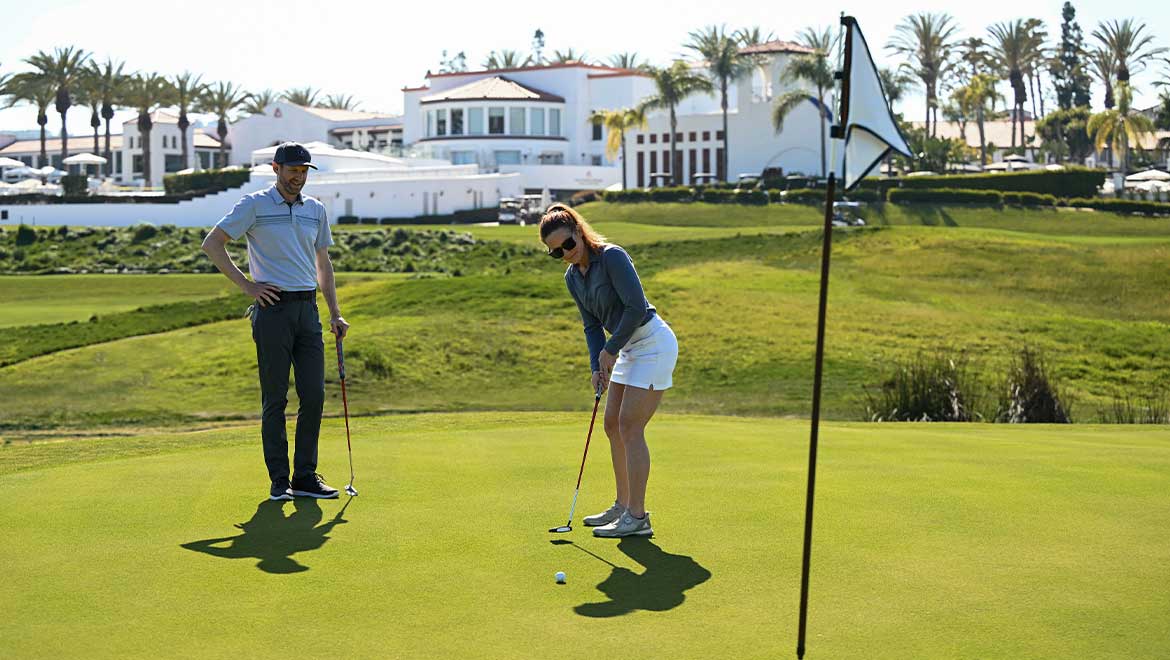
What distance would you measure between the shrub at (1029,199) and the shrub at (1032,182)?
391 centimetres

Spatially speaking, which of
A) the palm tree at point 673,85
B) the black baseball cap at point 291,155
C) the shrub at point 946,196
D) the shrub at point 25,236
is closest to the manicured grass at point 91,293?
the shrub at point 25,236

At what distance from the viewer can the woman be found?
7527 millimetres

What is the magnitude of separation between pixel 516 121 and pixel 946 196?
40085 mm

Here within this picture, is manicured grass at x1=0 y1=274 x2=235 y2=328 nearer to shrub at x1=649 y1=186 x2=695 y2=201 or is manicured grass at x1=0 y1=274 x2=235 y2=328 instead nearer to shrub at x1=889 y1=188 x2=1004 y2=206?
shrub at x1=649 y1=186 x2=695 y2=201

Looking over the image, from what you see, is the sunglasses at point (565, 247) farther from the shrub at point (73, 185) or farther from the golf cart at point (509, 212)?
the shrub at point (73, 185)

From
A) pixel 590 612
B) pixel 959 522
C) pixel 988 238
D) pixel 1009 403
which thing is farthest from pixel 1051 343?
pixel 590 612

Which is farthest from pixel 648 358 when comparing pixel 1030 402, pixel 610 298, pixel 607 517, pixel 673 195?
pixel 673 195

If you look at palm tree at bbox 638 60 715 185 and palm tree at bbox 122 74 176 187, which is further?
palm tree at bbox 122 74 176 187

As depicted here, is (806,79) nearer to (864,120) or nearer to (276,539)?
(276,539)

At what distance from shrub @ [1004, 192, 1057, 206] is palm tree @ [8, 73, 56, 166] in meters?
68.5

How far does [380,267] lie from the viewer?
45.1 m

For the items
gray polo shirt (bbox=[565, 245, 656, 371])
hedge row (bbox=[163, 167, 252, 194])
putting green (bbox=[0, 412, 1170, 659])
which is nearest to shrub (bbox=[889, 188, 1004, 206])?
hedge row (bbox=[163, 167, 252, 194])

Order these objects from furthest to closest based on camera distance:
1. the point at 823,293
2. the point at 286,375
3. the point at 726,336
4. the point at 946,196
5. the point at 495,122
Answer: the point at 495,122, the point at 946,196, the point at 726,336, the point at 286,375, the point at 823,293

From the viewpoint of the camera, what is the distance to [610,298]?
768cm
